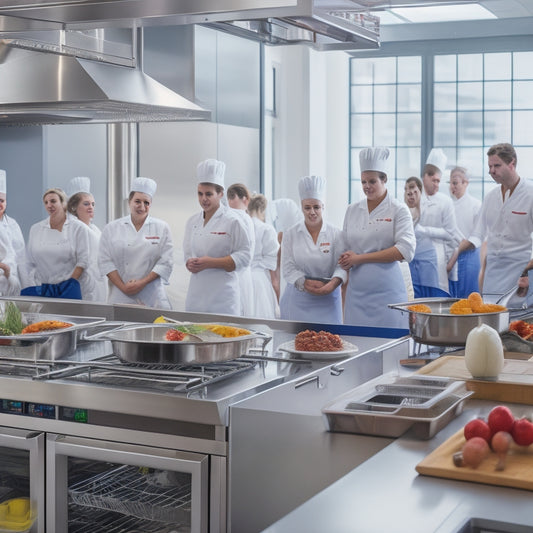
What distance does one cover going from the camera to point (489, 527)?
1.29 m

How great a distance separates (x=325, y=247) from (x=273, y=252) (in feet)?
4.07

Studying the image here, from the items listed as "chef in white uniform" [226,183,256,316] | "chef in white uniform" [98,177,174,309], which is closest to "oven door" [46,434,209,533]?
"chef in white uniform" [98,177,174,309]

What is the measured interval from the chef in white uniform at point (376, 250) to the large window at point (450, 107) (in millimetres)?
3563

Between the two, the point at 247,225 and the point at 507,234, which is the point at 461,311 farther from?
the point at 247,225

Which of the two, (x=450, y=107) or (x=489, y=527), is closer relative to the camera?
(x=489, y=527)

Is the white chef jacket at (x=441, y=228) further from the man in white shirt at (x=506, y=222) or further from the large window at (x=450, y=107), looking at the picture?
the large window at (x=450, y=107)

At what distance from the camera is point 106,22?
7.07ft

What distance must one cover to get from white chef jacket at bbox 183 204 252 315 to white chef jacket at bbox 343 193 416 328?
0.57 meters

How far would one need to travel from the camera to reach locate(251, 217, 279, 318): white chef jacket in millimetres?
5727

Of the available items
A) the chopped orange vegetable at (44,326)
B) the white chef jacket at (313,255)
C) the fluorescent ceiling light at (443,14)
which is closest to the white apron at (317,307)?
the white chef jacket at (313,255)

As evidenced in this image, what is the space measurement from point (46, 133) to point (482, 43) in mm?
3831

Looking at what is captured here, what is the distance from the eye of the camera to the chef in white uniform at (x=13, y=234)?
17.5ft

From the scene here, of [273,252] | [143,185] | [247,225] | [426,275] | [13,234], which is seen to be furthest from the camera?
[426,275]

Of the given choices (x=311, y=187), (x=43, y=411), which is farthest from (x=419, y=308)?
(x=311, y=187)
